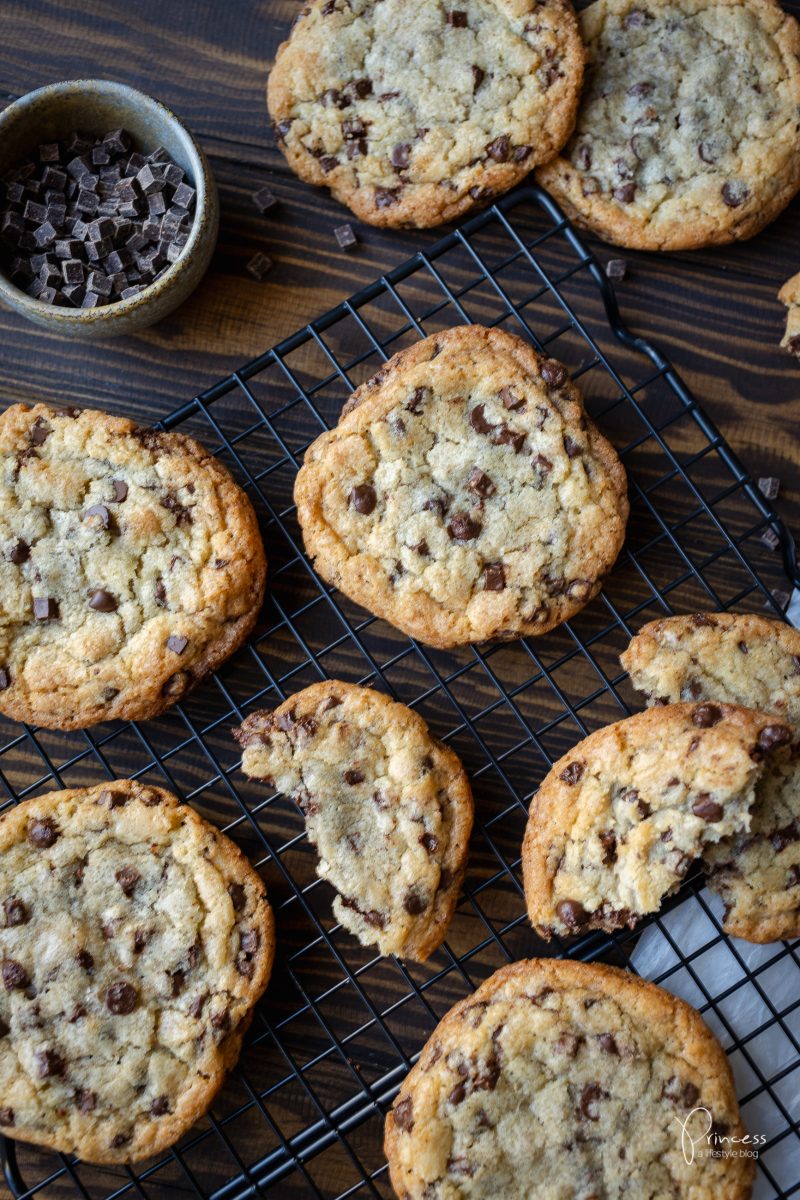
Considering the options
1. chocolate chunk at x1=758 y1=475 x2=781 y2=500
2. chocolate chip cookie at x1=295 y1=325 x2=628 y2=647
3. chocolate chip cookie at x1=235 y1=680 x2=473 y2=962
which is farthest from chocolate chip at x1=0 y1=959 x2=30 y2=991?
chocolate chunk at x1=758 y1=475 x2=781 y2=500

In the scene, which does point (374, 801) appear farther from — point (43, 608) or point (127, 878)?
point (43, 608)

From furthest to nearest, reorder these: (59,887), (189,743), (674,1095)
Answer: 1. (189,743)
2. (59,887)
3. (674,1095)

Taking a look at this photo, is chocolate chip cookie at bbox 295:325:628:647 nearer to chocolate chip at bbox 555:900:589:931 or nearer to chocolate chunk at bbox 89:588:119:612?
chocolate chunk at bbox 89:588:119:612

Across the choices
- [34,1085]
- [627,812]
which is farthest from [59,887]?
[627,812]

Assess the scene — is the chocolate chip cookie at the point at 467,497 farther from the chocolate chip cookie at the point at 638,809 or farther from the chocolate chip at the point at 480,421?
the chocolate chip cookie at the point at 638,809

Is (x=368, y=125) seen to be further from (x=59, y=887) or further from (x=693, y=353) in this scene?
(x=59, y=887)

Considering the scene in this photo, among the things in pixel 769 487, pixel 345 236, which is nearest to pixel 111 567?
pixel 345 236
